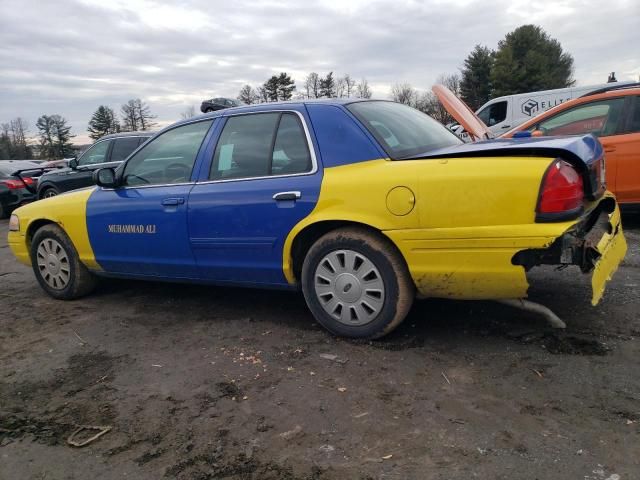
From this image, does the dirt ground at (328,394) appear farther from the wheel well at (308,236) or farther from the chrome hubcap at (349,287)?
the wheel well at (308,236)

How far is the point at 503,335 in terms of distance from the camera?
11.2ft

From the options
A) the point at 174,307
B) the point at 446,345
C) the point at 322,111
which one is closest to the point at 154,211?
the point at 174,307

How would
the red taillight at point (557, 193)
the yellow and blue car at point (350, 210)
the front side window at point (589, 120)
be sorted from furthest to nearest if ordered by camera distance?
the front side window at point (589, 120) → the yellow and blue car at point (350, 210) → the red taillight at point (557, 193)

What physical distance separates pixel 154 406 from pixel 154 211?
5.71 feet

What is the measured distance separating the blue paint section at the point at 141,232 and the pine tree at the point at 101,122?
66.8 metres

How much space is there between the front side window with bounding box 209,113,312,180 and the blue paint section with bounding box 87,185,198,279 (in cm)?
37

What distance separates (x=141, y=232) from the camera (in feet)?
13.9

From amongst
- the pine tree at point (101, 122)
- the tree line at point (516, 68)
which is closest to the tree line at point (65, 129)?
the pine tree at point (101, 122)

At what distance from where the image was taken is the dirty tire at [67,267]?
486 centimetres

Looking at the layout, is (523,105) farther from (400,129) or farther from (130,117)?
(130,117)

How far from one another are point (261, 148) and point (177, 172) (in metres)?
0.81

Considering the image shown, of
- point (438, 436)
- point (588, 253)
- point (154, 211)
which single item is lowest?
point (438, 436)

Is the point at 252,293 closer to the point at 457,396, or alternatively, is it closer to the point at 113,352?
the point at 113,352

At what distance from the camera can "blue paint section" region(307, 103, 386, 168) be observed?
3348 millimetres
